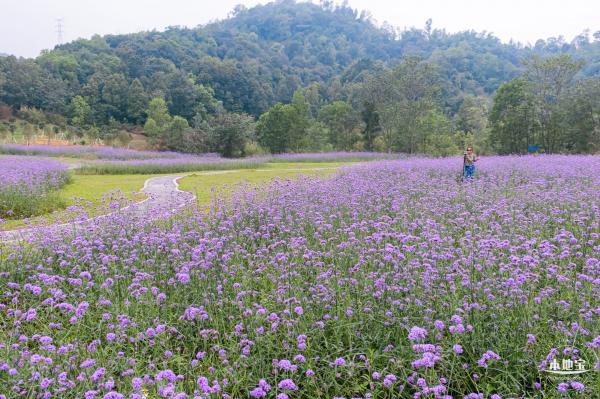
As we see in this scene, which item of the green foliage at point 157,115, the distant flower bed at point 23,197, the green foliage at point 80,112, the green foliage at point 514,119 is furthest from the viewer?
the green foliage at point 80,112

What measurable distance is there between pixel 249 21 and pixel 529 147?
17233 cm

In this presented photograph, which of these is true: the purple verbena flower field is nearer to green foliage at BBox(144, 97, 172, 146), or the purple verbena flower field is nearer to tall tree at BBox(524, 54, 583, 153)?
tall tree at BBox(524, 54, 583, 153)

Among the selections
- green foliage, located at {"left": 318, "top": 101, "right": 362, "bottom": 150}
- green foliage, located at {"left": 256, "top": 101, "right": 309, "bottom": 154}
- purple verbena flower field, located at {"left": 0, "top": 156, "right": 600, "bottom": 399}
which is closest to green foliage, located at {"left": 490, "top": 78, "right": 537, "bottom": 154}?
green foliage, located at {"left": 318, "top": 101, "right": 362, "bottom": 150}

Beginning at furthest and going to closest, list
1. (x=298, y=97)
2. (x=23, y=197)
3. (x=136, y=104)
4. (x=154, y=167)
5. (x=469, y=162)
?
1. (x=136, y=104)
2. (x=298, y=97)
3. (x=154, y=167)
4. (x=469, y=162)
5. (x=23, y=197)

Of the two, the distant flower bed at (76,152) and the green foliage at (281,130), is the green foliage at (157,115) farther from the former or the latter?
the distant flower bed at (76,152)

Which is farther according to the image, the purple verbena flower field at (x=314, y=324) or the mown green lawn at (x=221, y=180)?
the mown green lawn at (x=221, y=180)

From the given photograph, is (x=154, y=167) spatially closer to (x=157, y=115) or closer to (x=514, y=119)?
(x=514, y=119)

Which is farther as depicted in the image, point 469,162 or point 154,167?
point 154,167

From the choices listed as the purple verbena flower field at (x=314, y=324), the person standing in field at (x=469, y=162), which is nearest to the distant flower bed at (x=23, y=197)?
the purple verbena flower field at (x=314, y=324)

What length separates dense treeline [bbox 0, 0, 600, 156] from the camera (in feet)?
114

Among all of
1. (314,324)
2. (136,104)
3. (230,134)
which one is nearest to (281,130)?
(230,134)

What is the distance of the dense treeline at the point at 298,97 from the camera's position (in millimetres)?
34812

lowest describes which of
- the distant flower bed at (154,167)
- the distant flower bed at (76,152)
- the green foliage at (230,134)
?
the distant flower bed at (154,167)

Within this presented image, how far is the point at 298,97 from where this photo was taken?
6219 centimetres
